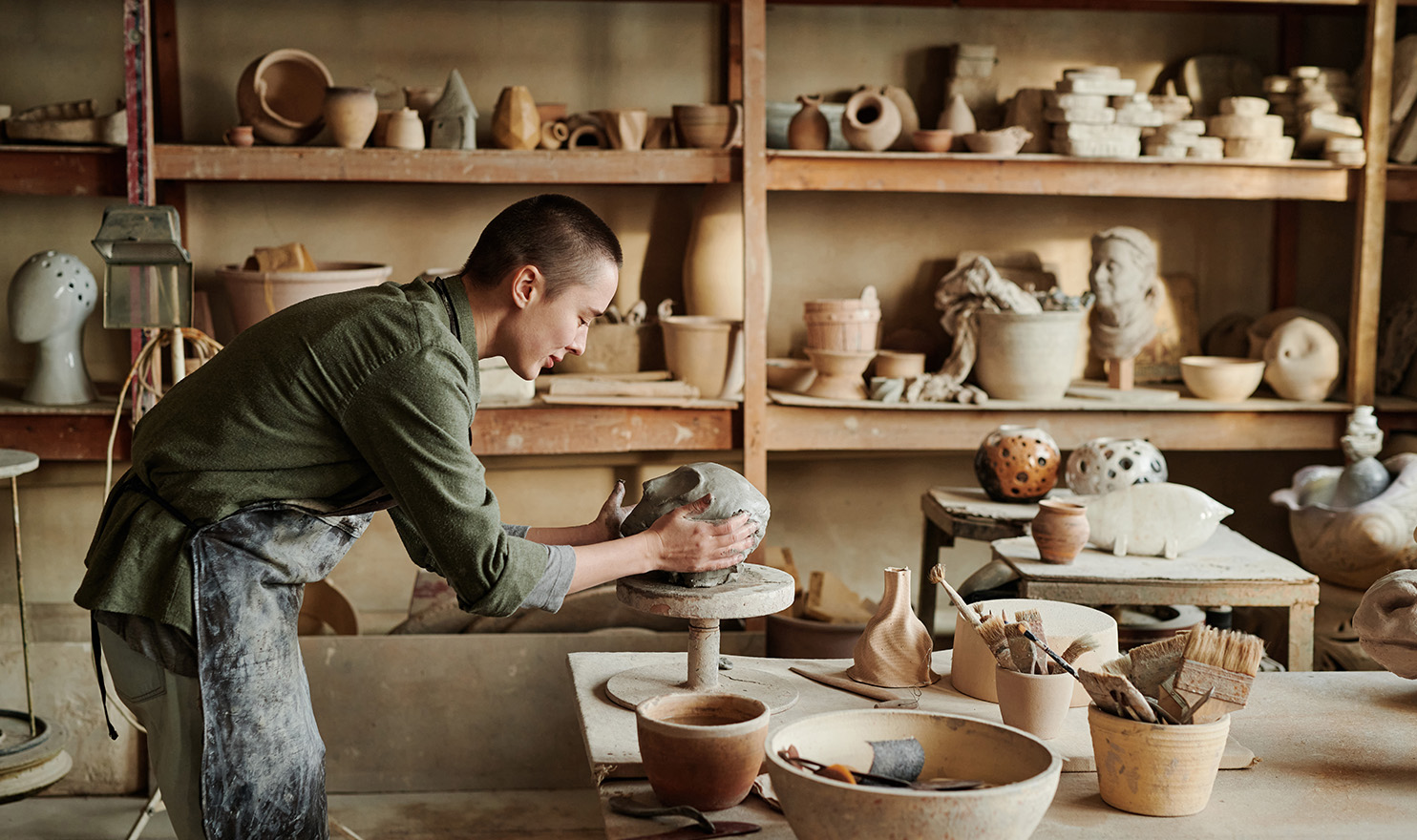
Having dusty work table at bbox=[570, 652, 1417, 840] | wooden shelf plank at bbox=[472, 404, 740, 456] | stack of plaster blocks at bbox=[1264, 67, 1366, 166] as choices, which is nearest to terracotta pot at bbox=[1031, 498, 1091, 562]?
dusty work table at bbox=[570, 652, 1417, 840]

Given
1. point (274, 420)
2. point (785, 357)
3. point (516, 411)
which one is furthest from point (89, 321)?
point (274, 420)

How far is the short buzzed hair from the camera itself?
2.01m

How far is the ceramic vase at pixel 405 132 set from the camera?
3.88 m

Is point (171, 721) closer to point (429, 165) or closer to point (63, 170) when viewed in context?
point (429, 165)

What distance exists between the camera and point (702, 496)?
2.06 m

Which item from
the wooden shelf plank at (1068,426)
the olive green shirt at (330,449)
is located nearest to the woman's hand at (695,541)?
the olive green shirt at (330,449)

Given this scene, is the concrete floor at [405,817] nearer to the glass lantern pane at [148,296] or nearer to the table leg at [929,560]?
the table leg at [929,560]

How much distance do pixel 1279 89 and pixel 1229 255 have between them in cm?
74

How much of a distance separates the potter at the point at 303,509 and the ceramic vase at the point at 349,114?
2013 mm

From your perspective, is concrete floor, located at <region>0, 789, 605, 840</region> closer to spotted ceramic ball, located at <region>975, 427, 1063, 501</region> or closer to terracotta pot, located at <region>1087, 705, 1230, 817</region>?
spotted ceramic ball, located at <region>975, 427, 1063, 501</region>

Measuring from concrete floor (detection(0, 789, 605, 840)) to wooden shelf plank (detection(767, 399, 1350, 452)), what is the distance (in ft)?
4.27

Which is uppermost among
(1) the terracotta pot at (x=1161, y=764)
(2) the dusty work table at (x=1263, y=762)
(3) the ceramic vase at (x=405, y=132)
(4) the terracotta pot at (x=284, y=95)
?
(4) the terracotta pot at (x=284, y=95)

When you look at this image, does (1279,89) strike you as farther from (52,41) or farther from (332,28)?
(52,41)

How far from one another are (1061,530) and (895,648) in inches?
43.6
